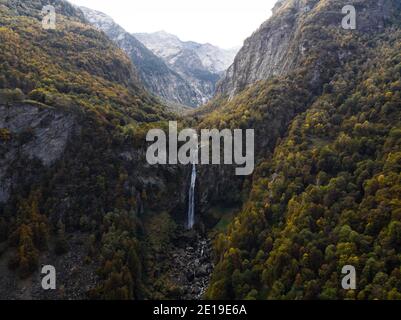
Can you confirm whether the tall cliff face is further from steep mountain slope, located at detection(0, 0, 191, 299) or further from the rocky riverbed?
the rocky riverbed

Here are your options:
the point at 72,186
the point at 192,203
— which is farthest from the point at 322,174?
the point at 72,186

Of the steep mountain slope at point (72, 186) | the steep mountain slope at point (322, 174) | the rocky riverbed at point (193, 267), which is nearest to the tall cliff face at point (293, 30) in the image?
the steep mountain slope at point (322, 174)

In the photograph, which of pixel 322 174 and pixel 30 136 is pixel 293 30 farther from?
pixel 30 136

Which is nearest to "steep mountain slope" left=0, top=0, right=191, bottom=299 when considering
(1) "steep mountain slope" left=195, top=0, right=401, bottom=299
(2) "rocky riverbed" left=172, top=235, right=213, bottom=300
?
(2) "rocky riverbed" left=172, top=235, right=213, bottom=300

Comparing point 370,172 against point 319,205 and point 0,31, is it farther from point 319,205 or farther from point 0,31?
point 0,31

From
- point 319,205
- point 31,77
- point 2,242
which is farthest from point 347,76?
point 2,242

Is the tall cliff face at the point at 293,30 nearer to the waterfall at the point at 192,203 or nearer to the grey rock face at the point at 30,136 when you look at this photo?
the waterfall at the point at 192,203
